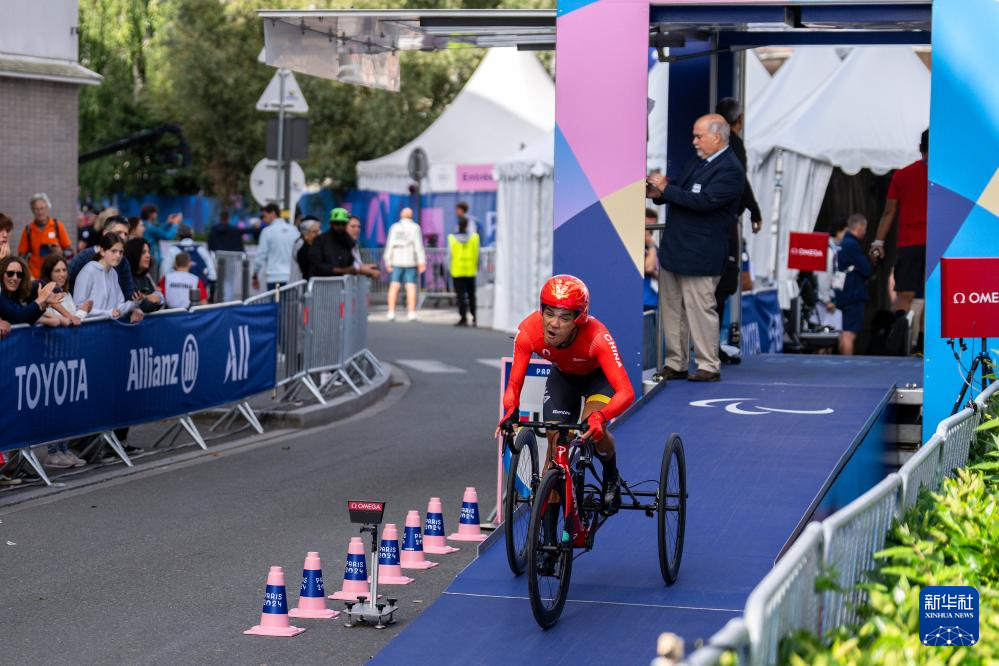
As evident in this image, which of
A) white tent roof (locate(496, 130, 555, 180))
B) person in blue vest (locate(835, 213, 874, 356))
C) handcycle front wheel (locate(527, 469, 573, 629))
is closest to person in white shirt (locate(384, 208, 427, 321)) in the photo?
white tent roof (locate(496, 130, 555, 180))

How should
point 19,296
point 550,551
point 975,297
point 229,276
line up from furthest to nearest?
point 229,276 < point 19,296 < point 975,297 < point 550,551

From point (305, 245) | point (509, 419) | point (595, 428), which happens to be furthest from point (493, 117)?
point (595, 428)

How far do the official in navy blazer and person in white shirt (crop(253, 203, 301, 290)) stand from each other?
9496mm

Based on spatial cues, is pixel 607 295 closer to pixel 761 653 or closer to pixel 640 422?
pixel 640 422

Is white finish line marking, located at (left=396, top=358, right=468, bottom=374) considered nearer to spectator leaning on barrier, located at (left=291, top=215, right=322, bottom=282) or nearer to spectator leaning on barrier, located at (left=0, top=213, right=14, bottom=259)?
spectator leaning on barrier, located at (left=291, top=215, right=322, bottom=282)

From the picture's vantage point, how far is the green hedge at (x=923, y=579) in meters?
4.47

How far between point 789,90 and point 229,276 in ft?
30.3

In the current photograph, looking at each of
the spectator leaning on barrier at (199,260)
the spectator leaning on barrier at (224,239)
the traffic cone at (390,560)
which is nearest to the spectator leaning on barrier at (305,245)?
the spectator leaning on barrier at (199,260)

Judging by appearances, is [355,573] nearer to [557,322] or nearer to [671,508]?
[671,508]

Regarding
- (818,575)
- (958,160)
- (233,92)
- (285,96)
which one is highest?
(233,92)

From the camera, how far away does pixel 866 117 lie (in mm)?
24047

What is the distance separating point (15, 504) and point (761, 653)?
8754 millimetres

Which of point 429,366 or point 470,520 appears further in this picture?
point 429,366

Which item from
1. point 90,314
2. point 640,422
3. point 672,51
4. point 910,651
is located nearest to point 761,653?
point 910,651
